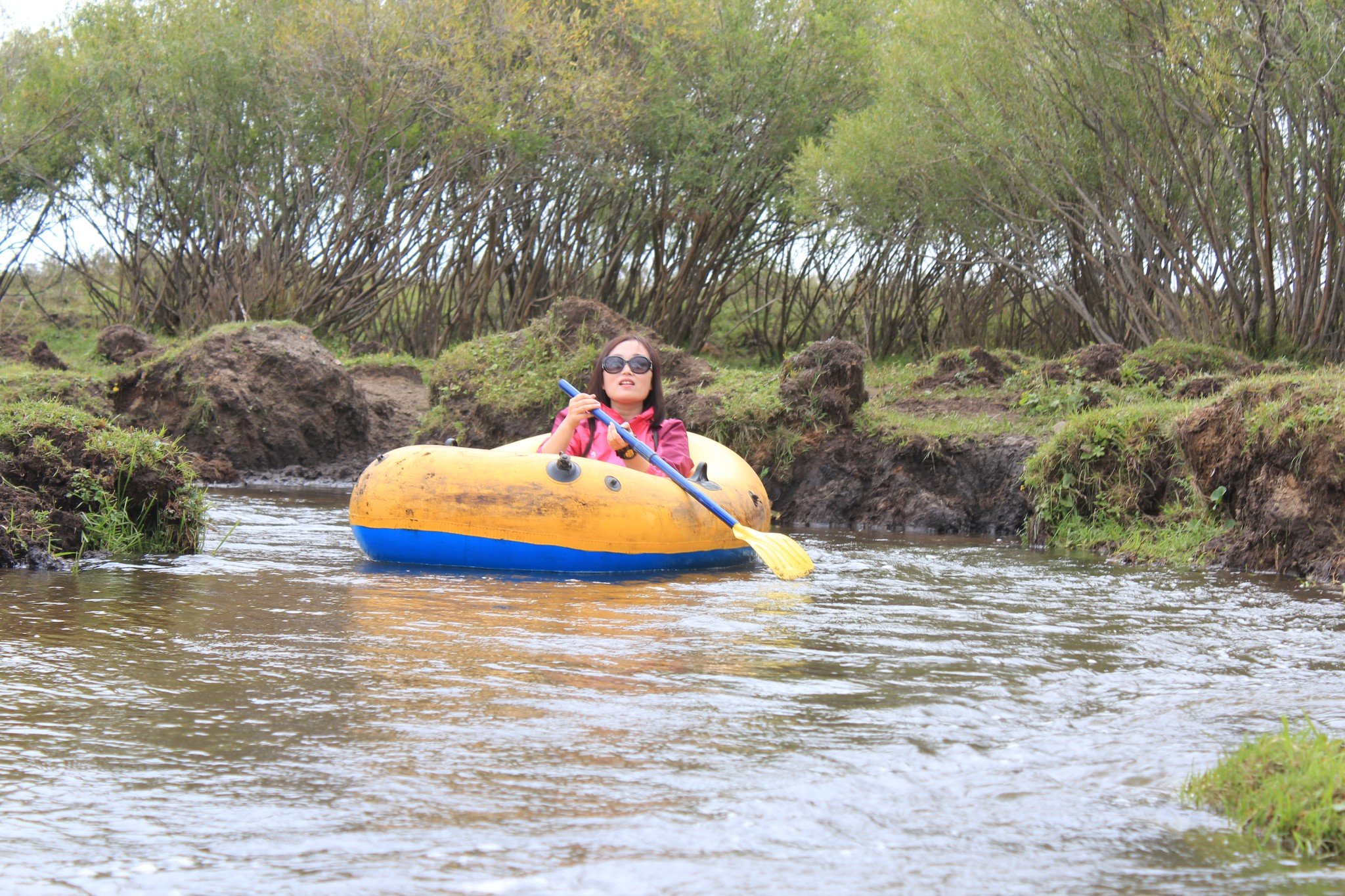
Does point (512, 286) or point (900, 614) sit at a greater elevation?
point (512, 286)

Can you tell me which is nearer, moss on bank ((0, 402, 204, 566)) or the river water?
the river water

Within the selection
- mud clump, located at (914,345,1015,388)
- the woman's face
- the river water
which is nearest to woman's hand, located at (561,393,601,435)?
the woman's face

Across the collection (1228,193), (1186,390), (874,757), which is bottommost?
(874,757)

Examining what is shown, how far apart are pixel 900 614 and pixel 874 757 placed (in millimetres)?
2113

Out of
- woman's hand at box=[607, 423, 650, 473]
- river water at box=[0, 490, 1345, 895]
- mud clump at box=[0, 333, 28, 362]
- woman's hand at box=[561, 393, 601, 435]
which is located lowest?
river water at box=[0, 490, 1345, 895]

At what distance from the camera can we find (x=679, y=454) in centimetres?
691

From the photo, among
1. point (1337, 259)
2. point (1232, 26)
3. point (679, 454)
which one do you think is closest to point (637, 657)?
point (679, 454)

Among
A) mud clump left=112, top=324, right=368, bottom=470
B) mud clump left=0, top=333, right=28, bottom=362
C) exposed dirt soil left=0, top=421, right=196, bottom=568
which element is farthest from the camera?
mud clump left=0, top=333, right=28, bottom=362

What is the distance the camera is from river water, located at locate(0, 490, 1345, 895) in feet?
6.99

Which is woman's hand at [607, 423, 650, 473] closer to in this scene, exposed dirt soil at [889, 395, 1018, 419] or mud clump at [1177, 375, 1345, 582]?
mud clump at [1177, 375, 1345, 582]

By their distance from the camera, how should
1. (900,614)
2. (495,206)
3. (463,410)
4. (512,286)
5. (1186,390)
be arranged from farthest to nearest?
(512,286)
(495,206)
(463,410)
(1186,390)
(900,614)

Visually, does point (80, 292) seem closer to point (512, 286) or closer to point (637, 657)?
point (512, 286)

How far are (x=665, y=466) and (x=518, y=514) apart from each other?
2.88ft

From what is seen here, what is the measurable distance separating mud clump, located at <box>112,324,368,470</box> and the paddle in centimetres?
665
